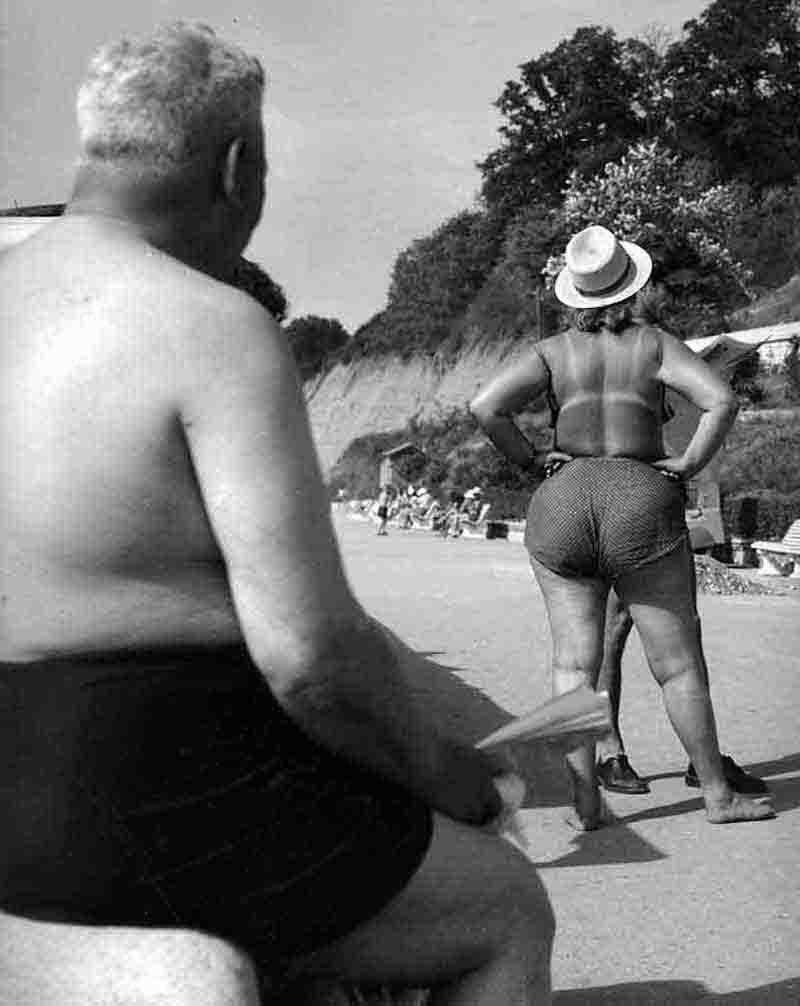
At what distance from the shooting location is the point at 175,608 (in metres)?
1.65

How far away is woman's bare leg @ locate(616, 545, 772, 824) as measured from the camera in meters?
5.27

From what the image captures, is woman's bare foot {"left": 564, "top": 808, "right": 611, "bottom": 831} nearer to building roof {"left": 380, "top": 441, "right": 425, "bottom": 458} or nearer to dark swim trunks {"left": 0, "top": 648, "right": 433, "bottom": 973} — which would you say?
dark swim trunks {"left": 0, "top": 648, "right": 433, "bottom": 973}

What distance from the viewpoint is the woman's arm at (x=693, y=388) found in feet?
17.6

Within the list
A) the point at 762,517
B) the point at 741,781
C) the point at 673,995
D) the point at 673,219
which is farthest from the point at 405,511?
the point at 673,995

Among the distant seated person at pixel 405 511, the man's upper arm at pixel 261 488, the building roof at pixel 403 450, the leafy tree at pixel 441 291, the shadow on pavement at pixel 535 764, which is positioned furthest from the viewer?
the leafy tree at pixel 441 291

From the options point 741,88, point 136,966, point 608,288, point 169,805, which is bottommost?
point 136,966

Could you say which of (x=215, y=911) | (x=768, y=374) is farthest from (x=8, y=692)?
(x=768, y=374)

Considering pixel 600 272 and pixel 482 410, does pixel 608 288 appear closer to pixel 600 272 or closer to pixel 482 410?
pixel 600 272

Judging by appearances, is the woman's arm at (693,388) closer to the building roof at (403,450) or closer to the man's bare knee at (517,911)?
the man's bare knee at (517,911)

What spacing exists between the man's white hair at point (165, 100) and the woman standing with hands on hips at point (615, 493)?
361 cm

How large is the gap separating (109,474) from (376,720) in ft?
1.25

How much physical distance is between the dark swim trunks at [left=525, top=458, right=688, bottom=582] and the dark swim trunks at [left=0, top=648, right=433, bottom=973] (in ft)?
11.9

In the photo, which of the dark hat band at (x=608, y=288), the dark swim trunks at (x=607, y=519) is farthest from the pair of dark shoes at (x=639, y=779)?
the dark hat band at (x=608, y=288)

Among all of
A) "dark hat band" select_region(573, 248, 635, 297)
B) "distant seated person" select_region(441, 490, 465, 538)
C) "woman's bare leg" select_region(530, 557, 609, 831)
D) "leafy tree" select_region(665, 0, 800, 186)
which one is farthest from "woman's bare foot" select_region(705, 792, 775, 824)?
"leafy tree" select_region(665, 0, 800, 186)
